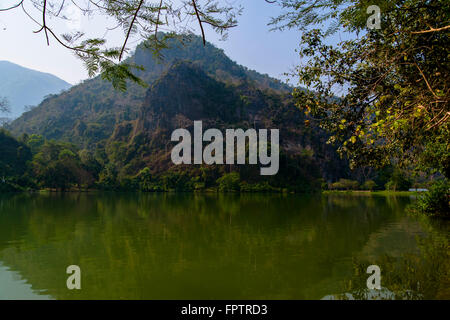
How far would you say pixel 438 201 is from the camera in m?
12.3

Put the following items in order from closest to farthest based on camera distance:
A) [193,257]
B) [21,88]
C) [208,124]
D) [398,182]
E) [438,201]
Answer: [193,257]
[438,201]
[398,182]
[208,124]
[21,88]

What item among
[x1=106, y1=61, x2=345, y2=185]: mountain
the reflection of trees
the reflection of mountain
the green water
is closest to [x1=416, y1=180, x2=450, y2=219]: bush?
the green water

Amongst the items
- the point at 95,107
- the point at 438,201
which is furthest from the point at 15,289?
the point at 95,107

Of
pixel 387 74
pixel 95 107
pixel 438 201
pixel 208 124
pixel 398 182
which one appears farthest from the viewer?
pixel 95 107

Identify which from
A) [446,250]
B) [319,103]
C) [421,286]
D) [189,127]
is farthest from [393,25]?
[189,127]

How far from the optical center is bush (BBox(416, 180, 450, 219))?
11.8m

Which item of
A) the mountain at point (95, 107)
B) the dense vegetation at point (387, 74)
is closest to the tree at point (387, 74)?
the dense vegetation at point (387, 74)

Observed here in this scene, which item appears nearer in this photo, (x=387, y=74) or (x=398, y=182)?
(x=387, y=74)

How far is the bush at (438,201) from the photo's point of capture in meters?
11.8

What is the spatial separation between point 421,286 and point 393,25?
385cm

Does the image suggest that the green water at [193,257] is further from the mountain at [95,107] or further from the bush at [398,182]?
the mountain at [95,107]

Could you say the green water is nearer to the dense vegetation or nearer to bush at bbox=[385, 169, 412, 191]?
the dense vegetation

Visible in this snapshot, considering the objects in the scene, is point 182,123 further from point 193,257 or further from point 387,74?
point 387,74
